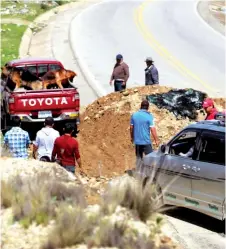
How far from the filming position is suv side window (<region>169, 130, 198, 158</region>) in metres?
11.6

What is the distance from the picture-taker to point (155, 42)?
3662 centimetres

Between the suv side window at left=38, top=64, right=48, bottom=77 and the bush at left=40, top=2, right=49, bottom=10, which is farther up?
the bush at left=40, top=2, right=49, bottom=10

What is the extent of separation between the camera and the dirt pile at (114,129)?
50.3ft

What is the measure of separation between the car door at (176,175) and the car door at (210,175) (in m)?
0.16

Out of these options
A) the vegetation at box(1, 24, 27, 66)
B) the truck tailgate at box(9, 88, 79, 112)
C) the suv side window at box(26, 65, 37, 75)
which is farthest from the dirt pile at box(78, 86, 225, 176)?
the vegetation at box(1, 24, 27, 66)

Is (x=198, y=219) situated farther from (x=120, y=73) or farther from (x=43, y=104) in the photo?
(x=120, y=73)

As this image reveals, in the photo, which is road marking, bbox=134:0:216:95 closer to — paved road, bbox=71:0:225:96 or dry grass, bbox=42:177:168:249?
paved road, bbox=71:0:225:96

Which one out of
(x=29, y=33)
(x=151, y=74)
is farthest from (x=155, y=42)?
(x=151, y=74)

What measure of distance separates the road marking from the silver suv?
500 inches

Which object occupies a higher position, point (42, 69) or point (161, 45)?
point (161, 45)

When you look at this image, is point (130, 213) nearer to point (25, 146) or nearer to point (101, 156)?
point (25, 146)

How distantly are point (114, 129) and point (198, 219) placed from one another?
18.3 feet

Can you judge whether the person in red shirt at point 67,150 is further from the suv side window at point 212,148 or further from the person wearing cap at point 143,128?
the suv side window at point 212,148

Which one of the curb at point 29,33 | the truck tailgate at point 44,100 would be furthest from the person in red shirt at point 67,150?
the curb at point 29,33
